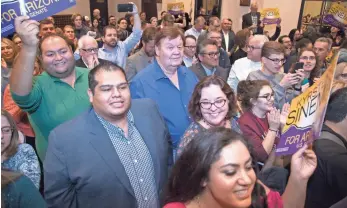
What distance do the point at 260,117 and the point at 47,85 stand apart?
165 centimetres

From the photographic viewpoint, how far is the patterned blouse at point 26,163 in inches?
76.0

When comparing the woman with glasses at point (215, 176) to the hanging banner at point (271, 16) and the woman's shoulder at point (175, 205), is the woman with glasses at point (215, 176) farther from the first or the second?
the hanging banner at point (271, 16)

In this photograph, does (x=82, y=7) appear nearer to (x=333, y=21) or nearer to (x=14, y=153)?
(x=333, y=21)

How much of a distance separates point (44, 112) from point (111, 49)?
262 centimetres

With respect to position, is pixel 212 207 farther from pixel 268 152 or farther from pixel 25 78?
pixel 25 78

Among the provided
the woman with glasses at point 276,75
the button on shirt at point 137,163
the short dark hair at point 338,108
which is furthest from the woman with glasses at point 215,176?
the woman with glasses at point 276,75

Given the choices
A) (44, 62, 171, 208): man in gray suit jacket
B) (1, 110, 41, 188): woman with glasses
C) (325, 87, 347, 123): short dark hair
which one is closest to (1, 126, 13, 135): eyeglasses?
(1, 110, 41, 188): woman with glasses

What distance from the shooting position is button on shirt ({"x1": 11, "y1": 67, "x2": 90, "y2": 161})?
2.13 m

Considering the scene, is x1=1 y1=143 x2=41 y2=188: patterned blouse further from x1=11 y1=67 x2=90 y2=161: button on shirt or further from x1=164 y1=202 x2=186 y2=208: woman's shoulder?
x1=164 y1=202 x2=186 y2=208: woman's shoulder

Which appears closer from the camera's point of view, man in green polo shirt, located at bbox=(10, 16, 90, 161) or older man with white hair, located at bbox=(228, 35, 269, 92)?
man in green polo shirt, located at bbox=(10, 16, 90, 161)

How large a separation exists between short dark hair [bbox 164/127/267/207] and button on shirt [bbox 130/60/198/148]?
0.97 m

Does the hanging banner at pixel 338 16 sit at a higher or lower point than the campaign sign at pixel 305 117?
higher

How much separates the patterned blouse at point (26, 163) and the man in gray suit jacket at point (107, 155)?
0.34 metres

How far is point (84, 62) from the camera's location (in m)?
3.72
